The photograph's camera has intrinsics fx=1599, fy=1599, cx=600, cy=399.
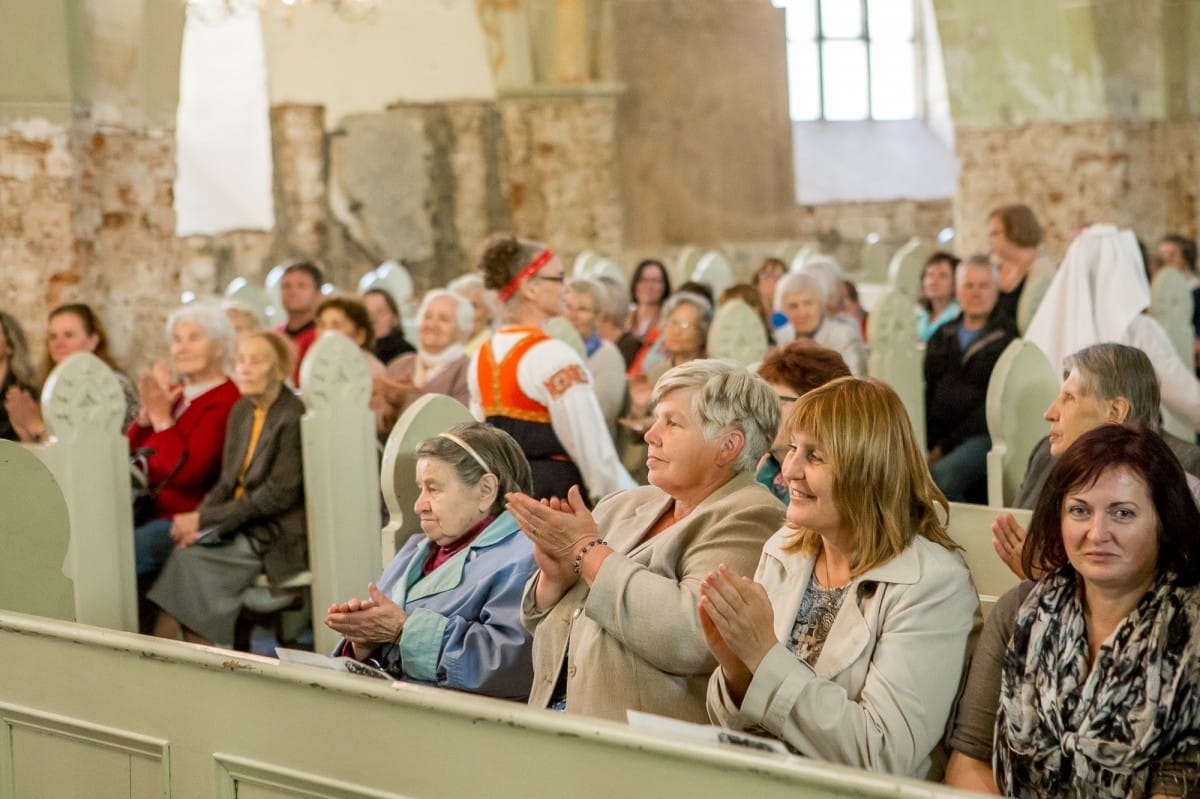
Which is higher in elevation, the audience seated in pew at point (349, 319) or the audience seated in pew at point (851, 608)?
the audience seated in pew at point (349, 319)

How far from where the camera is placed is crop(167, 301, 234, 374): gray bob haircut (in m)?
6.25

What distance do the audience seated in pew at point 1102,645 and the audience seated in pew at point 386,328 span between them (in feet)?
19.5

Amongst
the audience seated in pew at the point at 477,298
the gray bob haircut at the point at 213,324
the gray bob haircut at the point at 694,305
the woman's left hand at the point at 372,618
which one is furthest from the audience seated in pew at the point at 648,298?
the woman's left hand at the point at 372,618

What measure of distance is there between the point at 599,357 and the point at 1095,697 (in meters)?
5.00

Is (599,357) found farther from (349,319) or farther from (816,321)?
(349,319)

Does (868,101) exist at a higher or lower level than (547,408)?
higher

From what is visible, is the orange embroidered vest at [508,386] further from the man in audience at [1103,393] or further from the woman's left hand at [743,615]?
the woman's left hand at [743,615]

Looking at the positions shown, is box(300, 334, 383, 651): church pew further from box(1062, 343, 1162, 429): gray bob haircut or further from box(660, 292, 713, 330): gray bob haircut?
box(1062, 343, 1162, 429): gray bob haircut

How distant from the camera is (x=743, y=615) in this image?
2686 mm

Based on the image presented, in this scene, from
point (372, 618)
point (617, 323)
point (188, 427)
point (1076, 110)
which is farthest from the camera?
point (1076, 110)

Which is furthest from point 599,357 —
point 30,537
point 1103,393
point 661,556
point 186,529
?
point 661,556

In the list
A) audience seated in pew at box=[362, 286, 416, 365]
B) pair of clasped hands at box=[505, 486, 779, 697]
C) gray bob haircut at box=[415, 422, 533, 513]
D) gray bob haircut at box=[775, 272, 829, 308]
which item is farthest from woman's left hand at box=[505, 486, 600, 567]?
audience seated in pew at box=[362, 286, 416, 365]

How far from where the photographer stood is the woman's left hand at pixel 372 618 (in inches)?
144

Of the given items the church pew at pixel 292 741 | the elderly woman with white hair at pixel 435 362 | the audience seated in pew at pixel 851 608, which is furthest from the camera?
the elderly woman with white hair at pixel 435 362
